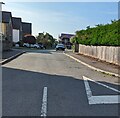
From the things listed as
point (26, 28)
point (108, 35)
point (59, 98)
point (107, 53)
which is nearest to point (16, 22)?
point (26, 28)

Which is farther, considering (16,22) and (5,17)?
(16,22)

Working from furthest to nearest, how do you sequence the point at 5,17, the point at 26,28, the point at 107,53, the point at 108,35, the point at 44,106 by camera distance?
the point at 26,28
the point at 5,17
the point at 107,53
the point at 108,35
the point at 44,106

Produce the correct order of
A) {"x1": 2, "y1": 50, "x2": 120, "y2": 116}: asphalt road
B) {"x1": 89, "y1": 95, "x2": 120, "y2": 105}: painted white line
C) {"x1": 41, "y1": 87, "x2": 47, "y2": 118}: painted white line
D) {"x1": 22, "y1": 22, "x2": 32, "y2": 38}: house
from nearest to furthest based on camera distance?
1. {"x1": 41, "y1": 87, "x2": 47, "y2": 118}: painted white line
2. {"x1": 2, "y1": 50, "x2": 120, "y2": 116}: asphalt road
3. {"x1": 89, "y1": 95, "x2": 120, "y2": 105}: painted white line
4. {"x1": 22, "y1": 22, "x2": 32, "y2": 38}: house

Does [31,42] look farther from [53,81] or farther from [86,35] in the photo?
[53,81]

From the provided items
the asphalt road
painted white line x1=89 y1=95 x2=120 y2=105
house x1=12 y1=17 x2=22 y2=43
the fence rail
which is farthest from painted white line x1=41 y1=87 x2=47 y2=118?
house x1=12 y1=17 x2=22 y2=43

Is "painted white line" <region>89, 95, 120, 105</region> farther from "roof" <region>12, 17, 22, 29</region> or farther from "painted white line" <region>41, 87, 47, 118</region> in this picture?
"roof" <region>12, 17, 22, 29</region>

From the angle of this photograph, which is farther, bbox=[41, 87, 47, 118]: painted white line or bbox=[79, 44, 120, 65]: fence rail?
bbox=[79, 44, 120, 65]: fence rail

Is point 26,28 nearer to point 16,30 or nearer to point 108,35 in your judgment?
point 16,30

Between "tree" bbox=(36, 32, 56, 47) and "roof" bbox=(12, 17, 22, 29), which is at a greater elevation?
"roof" bbox=(12, 17, 22, 29)

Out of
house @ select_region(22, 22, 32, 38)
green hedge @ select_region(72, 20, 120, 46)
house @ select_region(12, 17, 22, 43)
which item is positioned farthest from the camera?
house @ select_region(22, 22, 32, 38)

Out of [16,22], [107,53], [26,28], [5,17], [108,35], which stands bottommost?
[107,53]

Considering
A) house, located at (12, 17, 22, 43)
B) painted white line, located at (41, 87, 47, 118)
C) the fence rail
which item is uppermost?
house, located at (12, 17, 22, 43)

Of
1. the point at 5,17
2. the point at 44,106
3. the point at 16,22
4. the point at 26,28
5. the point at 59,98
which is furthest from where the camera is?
the point at 26,28

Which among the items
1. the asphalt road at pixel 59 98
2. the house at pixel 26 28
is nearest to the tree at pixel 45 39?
the house at pixel 26 28
